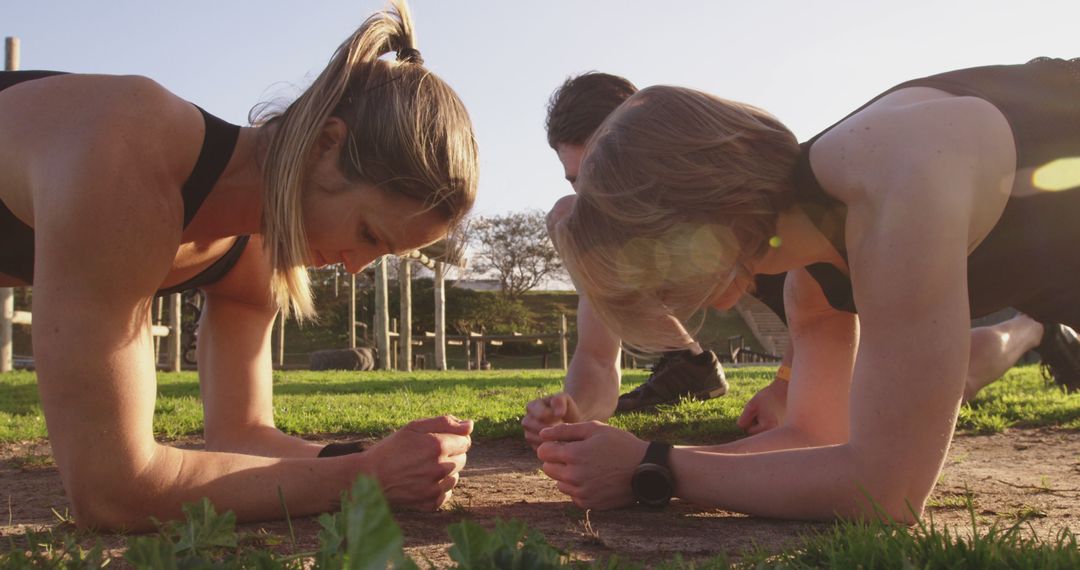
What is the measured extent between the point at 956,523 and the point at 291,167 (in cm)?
193

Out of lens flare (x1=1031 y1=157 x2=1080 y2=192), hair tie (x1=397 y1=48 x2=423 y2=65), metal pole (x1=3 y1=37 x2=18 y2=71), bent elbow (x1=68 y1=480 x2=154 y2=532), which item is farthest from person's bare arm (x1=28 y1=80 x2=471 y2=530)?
metal pole (x1=3 y1=37 x2=18 y2=71)

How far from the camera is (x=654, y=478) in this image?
7.17 feet

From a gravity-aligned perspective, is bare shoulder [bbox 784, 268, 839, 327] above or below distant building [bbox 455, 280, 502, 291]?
below

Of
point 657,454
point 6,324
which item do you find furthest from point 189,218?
point 6,324

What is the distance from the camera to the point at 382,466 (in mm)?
2283

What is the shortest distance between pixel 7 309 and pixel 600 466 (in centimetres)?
1226

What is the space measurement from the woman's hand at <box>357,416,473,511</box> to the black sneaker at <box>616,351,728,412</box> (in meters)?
2.78

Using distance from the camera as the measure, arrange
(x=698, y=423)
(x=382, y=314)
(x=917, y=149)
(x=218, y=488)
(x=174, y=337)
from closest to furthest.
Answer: (x=917, y=149)
(x=218, y=488)
(x=698, y=423)
(x=174, y=337)
(x=382, y=314)

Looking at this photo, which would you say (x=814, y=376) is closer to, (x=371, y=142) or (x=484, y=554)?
(x=371, y=142)

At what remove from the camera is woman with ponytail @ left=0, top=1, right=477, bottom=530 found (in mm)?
1942

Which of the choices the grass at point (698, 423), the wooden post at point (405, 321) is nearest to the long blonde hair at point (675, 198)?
the grass at point (698, 423)

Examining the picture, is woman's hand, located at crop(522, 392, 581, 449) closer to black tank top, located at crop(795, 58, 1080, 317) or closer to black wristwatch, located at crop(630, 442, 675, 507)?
black wristwatch, located at crop(630, 442, 675, 507)

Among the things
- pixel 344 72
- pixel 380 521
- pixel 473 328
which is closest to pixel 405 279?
pixel 473 328

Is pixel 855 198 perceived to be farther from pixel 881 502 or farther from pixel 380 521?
pixel 380 521
